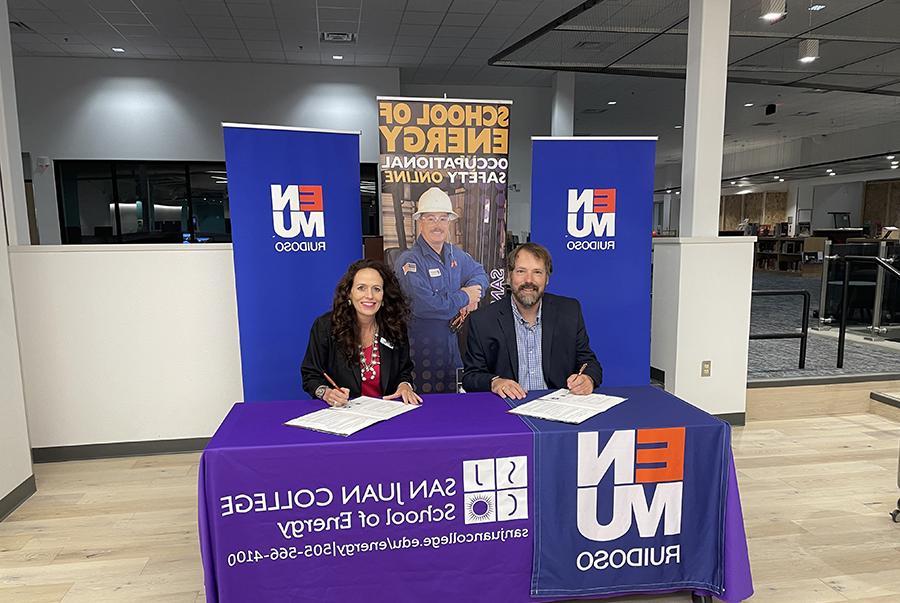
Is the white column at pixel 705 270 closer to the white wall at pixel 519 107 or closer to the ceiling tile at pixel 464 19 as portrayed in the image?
the ceiling tile at pixel 464 19

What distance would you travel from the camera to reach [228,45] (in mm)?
7398

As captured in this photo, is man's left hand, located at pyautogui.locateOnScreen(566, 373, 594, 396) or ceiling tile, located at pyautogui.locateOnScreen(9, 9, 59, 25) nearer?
man's left hand, located at pyautogui.locateOnScreen(566, 373, 594, 396)

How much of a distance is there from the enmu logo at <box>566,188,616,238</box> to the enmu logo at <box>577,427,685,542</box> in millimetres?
2041

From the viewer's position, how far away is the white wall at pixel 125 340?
3451 millimetres

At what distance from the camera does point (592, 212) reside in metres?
3.70

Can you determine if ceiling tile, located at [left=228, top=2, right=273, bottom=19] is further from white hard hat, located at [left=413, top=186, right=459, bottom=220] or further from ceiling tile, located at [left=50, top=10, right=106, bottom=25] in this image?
white hard hat, located at [left=413, top=186, right=459, bottom=220]

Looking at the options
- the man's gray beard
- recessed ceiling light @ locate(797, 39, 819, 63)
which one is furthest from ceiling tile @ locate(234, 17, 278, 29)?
recessed ceiling light @ locate(797, 39, 819, 63)

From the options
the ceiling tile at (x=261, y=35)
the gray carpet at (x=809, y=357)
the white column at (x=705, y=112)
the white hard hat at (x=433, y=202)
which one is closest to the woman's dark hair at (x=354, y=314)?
the white hard hat at (x=433, y=202)

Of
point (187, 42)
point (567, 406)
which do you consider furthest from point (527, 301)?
point (187, 42)

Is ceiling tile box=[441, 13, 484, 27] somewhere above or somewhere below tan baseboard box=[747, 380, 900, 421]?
above

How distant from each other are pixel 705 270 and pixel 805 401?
4.76 ft

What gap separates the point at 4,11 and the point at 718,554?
5.24 metres

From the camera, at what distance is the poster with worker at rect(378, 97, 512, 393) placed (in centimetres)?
334

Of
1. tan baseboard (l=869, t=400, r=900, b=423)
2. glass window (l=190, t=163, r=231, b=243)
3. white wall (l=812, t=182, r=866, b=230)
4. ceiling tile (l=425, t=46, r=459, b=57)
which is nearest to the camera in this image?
tan baseboard (l=869, t=400, r=900, b=423)
